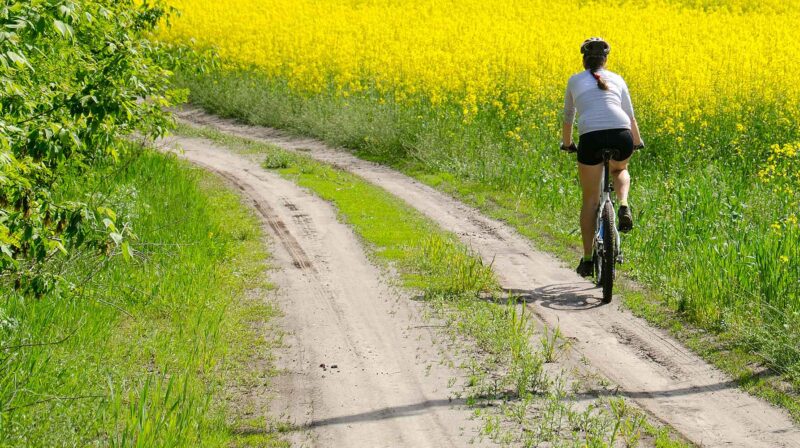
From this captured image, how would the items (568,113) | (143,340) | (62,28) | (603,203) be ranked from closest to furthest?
(62,28) < (143,340) < (603,203) < (568,113)

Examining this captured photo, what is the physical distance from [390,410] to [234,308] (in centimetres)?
268

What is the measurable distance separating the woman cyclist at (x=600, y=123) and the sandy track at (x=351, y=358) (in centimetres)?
200

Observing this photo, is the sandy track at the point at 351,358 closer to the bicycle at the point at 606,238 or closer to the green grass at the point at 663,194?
the bicycle at the point at 606,238

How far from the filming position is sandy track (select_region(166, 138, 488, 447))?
6098mm

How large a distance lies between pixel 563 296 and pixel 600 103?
1.79 metres

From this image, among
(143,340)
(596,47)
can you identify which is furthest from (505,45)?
(143,340)

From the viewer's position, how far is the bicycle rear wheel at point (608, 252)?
8734 mm

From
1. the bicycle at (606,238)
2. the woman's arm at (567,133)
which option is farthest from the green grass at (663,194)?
the woman's arm at (567,133)

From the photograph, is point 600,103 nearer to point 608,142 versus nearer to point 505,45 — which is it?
point 608,142

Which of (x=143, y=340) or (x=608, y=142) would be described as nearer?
(x=143, y=340)

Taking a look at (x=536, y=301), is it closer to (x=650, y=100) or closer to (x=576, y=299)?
(x=576, y=299)

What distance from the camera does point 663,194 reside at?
1216 centimetres

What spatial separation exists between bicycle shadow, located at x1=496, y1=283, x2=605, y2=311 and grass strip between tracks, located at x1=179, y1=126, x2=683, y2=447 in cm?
25

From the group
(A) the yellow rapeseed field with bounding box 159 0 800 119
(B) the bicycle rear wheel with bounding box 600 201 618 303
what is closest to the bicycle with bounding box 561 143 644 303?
(B) the bicycle rear wheel with bounding box 600 201 618 303
